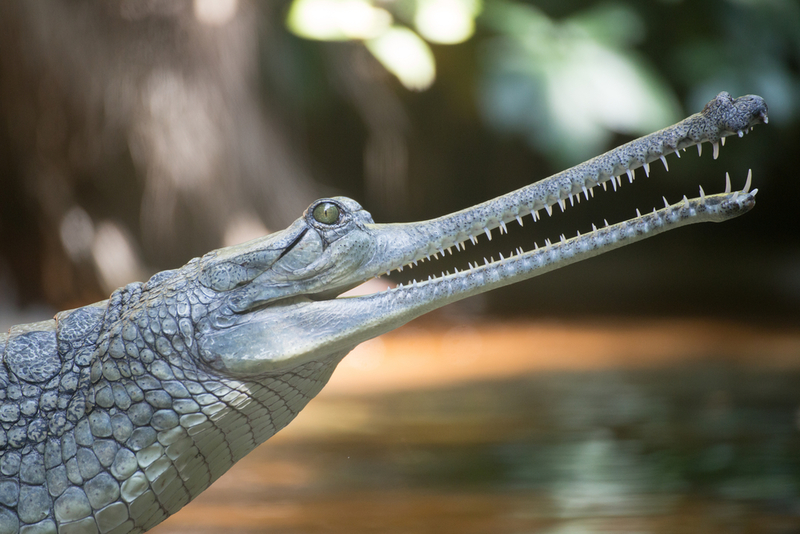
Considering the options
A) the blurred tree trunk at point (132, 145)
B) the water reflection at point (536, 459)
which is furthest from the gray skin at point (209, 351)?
the blurred tree trunk at point (132, 145)

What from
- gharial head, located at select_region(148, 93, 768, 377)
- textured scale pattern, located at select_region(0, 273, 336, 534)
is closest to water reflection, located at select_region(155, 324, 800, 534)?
textured scale pattern, located at select_region(0, 273, 336, 534)

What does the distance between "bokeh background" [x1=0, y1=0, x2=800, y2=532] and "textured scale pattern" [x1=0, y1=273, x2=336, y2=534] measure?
673 millimetres

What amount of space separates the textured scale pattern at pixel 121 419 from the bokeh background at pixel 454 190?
67 centimetres

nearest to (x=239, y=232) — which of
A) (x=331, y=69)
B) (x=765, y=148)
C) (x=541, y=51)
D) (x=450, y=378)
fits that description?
(x=331, y=69)

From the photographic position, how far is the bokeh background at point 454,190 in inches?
101

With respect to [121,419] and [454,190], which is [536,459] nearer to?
[121,419]

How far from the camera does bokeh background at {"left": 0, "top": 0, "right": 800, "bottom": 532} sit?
101 inches

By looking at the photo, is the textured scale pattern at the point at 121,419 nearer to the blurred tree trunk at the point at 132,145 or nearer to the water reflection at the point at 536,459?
the water reflection at the point at 536,459

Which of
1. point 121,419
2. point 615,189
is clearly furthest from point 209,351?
point 615,189

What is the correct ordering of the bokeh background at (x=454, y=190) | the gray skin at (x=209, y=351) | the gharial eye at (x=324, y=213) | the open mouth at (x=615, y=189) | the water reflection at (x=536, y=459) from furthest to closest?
the bokeh background at (x=454, y=190) < the water reflection at (x=536, y=459) < the gharial eye at (x=324, y=213) < the gray skin at (x=209, y=351) < the open mouth at (x=615, y=189)

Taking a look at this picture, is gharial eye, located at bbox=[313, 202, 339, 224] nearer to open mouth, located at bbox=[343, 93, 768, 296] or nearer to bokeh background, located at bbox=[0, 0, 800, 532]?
open mouth, located at bbox=[343, 93, 768, 296]

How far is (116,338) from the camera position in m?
1.54

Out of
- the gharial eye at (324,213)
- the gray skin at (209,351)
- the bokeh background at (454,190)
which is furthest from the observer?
the bokeh background at (454,190)

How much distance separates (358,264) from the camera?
1.59 m
